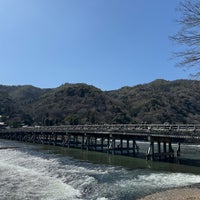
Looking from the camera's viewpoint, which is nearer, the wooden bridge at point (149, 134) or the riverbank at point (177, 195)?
the riverbank at point (177, 195)

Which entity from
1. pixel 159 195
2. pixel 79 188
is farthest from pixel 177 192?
pixel 79 188

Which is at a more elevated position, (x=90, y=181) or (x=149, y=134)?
(x=149, y=134)

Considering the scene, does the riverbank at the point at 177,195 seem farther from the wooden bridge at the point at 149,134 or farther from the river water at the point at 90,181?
the wooden bridge at the point at 149,134

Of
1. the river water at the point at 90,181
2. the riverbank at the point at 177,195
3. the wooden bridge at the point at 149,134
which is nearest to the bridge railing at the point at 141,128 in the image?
the wooden bridge at the point at 149,134

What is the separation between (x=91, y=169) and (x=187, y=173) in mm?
8851

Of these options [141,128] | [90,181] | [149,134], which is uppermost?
[141,128]

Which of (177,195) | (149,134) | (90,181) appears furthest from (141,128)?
(177,195)

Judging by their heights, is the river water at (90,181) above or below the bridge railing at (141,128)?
below

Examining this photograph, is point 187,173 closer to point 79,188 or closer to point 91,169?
point 91,169

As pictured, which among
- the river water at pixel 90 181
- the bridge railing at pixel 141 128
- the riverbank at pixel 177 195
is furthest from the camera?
the bridge railing at pixel 141 128

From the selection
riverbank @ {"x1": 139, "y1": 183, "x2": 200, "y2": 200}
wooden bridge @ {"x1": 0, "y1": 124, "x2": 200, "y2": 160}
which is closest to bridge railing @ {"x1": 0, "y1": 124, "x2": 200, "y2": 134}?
wooden bridge @ {"x1": 0, "y1": 124, "x2": 200, "y2": 160}

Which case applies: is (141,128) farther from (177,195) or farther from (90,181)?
(177,195)

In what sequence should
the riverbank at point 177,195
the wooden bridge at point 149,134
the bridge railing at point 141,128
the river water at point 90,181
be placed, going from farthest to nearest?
the bridge railing at point 141,128
the wooden bridge at point 149,134
the river water at point 90,181
the riverbank at point 177,195

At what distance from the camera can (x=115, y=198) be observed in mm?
19562
